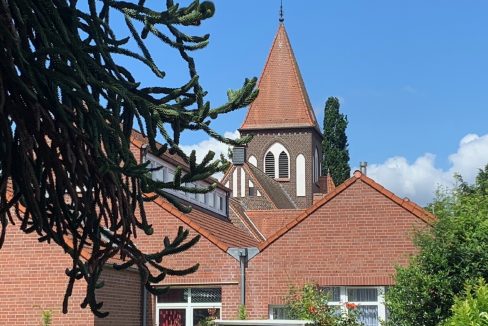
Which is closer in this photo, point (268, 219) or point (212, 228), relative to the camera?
point (212, 228)

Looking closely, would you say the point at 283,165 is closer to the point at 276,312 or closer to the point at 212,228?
the point at 212,228

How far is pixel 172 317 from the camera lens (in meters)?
23.1

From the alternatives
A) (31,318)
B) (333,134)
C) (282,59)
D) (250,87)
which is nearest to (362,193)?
(31,318)

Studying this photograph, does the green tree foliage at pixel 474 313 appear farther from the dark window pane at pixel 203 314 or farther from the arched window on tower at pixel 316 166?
the arched window on tower at pixel 316 166

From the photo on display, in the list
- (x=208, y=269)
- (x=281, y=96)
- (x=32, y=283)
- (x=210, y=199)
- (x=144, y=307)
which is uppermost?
(x=281, y=96)

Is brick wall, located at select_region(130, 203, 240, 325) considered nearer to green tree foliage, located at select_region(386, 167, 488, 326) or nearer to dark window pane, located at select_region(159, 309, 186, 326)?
dark window pane, located at select_region(159, 309, 186, 326)

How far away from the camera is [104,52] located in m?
6.78

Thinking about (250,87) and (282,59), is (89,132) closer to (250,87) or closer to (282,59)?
(250,87)

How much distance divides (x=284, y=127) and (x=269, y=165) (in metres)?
3.62

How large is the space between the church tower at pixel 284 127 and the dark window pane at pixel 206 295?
139ft

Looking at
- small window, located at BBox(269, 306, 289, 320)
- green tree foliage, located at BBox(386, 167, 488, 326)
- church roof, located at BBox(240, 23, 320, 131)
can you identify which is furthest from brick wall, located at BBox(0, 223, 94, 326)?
church roof, located at BBox(240, 23, 320, 131)

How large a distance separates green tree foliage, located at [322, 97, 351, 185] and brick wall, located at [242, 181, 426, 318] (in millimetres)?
52028

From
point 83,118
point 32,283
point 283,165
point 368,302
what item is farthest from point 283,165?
point 83,118

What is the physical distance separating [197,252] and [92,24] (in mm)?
16916
